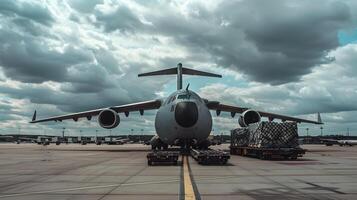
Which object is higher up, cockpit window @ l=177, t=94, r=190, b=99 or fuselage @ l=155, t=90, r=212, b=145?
cockpit window @ l=177, t=94, r=190, b=99

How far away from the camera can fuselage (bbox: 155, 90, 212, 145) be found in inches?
1119

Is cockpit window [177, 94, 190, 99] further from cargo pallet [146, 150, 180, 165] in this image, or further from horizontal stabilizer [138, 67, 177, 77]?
horizontal stabilizer [138, 67, 177, 77]

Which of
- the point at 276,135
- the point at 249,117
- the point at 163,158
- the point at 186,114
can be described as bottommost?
the point at 163,158

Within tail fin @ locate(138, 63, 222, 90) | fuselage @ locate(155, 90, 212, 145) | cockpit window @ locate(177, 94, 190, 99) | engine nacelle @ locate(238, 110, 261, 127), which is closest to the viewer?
fuselage @ locate(155, 90, 212, 145)

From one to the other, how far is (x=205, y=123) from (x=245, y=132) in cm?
443

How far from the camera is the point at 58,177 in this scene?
1555 centimetres

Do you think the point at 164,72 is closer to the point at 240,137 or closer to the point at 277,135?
the point at 240,137

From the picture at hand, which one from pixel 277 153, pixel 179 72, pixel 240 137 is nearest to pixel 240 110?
pixel 179 72

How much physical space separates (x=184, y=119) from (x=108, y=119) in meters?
11.9

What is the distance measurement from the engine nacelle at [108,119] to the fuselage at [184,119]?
750 centimetres

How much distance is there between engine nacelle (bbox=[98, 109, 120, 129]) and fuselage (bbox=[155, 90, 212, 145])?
750 centimetres

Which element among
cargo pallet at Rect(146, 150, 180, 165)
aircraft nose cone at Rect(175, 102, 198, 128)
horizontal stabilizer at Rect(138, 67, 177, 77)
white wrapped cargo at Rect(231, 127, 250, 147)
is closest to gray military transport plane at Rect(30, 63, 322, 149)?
aircraft nose cone at Rect(175, 102, 198, 128)

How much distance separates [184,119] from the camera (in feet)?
92.9

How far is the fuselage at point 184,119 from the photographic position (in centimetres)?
2842
